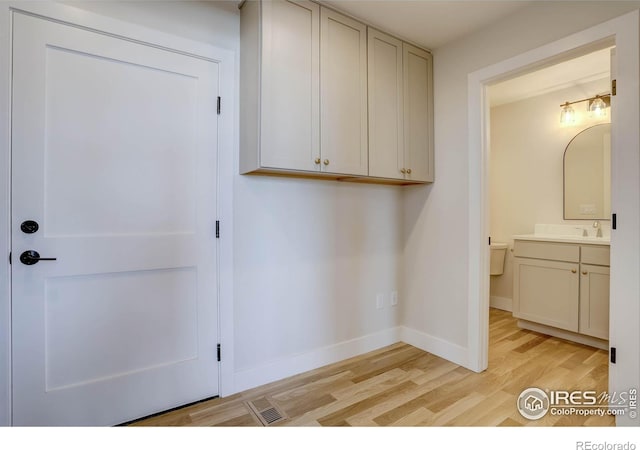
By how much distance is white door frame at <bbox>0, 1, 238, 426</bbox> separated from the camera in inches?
57.3

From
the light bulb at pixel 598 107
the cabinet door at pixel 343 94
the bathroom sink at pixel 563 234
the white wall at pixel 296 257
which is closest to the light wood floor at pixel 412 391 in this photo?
the white wall at pixel 296 257

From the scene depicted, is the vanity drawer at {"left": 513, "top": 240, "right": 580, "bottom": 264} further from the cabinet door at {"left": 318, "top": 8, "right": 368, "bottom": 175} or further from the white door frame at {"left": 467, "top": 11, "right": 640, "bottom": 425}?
the cabinet door at {"left": 318, "top": 8, "right": 368, "bottom": 175}

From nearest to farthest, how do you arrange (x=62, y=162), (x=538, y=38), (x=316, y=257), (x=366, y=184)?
(x=62, y=162)
(x=538, y=38)
(x=316, y=257)
(x=366, y=184)

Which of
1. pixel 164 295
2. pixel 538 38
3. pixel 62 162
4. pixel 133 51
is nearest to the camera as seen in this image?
pixel 62 162

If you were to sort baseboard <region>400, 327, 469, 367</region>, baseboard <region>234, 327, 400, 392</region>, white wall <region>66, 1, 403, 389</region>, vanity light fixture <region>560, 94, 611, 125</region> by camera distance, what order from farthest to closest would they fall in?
vanity light fixture <region>560, 94, 611, 125</region> < baseboard <region>400, 327, 469, 367</region> < baseboard <region>234, 327, 400, 392</region> < white wall <region>66, 1, 403, 389</region>

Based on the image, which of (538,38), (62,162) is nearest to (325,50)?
(538,38)

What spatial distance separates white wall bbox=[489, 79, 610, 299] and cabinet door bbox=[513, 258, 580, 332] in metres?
0.63

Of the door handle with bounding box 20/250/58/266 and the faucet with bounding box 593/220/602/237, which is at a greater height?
the faucet with bounding box 593/220/602/237

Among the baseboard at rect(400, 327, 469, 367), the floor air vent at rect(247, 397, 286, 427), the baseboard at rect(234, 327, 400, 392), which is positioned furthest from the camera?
the baseboard at rect(400, 327, 469, 367)

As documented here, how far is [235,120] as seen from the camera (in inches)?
79.6

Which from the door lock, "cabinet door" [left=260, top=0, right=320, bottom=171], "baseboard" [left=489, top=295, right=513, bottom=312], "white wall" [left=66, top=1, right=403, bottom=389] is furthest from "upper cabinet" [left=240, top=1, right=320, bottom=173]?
"baseboard" [left=489, top=295, right=513, bottom=312]
